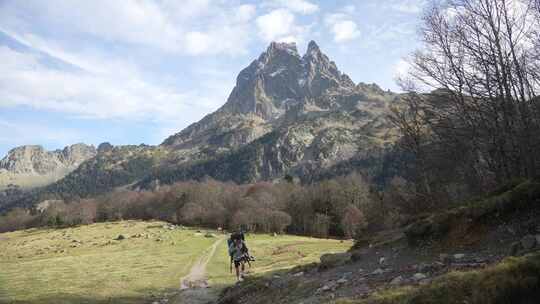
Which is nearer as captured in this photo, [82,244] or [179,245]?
[179,245]

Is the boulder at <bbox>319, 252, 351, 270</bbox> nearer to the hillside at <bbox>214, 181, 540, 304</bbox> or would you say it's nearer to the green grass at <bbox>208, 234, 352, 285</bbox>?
the hillside at <bbox>214, 181, 540, 304</bbox>

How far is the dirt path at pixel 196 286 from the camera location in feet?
107

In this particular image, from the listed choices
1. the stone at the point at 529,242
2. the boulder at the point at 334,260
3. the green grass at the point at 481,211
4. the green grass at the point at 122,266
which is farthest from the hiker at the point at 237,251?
the stone at the point at 529,242

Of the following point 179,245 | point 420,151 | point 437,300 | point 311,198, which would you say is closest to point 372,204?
point 311,198

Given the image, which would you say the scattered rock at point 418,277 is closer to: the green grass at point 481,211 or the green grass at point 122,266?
the green grass at point 481,211

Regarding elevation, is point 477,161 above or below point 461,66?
below

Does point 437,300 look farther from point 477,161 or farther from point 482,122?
point 477,161

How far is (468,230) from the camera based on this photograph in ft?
52.8

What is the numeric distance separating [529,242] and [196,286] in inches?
1333

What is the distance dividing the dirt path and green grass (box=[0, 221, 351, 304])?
3.20 feet

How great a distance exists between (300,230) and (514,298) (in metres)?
114

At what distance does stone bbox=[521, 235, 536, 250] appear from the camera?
1220cm

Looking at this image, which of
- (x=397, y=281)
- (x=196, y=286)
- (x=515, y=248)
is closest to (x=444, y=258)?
(x=397, y=281)

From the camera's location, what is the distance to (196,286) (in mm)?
41000
